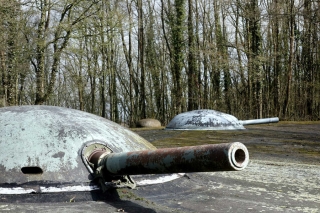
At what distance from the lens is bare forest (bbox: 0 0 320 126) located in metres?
15.4

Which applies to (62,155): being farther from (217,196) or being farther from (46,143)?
(217,196)

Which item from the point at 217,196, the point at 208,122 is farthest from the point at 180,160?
the point at 208,122

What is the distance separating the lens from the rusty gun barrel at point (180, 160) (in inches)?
73.4

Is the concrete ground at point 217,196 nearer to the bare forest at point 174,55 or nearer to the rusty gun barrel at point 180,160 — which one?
the rusty gun barrel at point 180,160

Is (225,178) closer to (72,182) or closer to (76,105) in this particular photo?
(72,182)

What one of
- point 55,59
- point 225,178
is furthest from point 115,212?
point 55,59

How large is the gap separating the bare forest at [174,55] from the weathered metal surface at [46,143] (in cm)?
1088

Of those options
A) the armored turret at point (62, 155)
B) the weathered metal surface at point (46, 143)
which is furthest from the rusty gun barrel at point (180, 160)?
the weathered metal surface at point (46, 143)

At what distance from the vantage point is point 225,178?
370cm

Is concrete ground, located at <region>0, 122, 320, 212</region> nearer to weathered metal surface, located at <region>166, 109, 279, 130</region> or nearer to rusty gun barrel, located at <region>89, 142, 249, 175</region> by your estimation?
rusty gun barrel, located at <region>89, 142, 249, 175</region>

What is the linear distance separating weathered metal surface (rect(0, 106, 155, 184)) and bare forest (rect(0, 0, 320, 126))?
10881mm

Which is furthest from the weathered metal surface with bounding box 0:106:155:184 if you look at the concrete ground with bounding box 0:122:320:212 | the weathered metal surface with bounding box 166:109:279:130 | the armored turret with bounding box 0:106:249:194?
the weathered metal surface with bounding box 166:109:279:130

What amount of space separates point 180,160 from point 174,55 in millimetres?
21142

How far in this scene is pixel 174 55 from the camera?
75.6 feet
